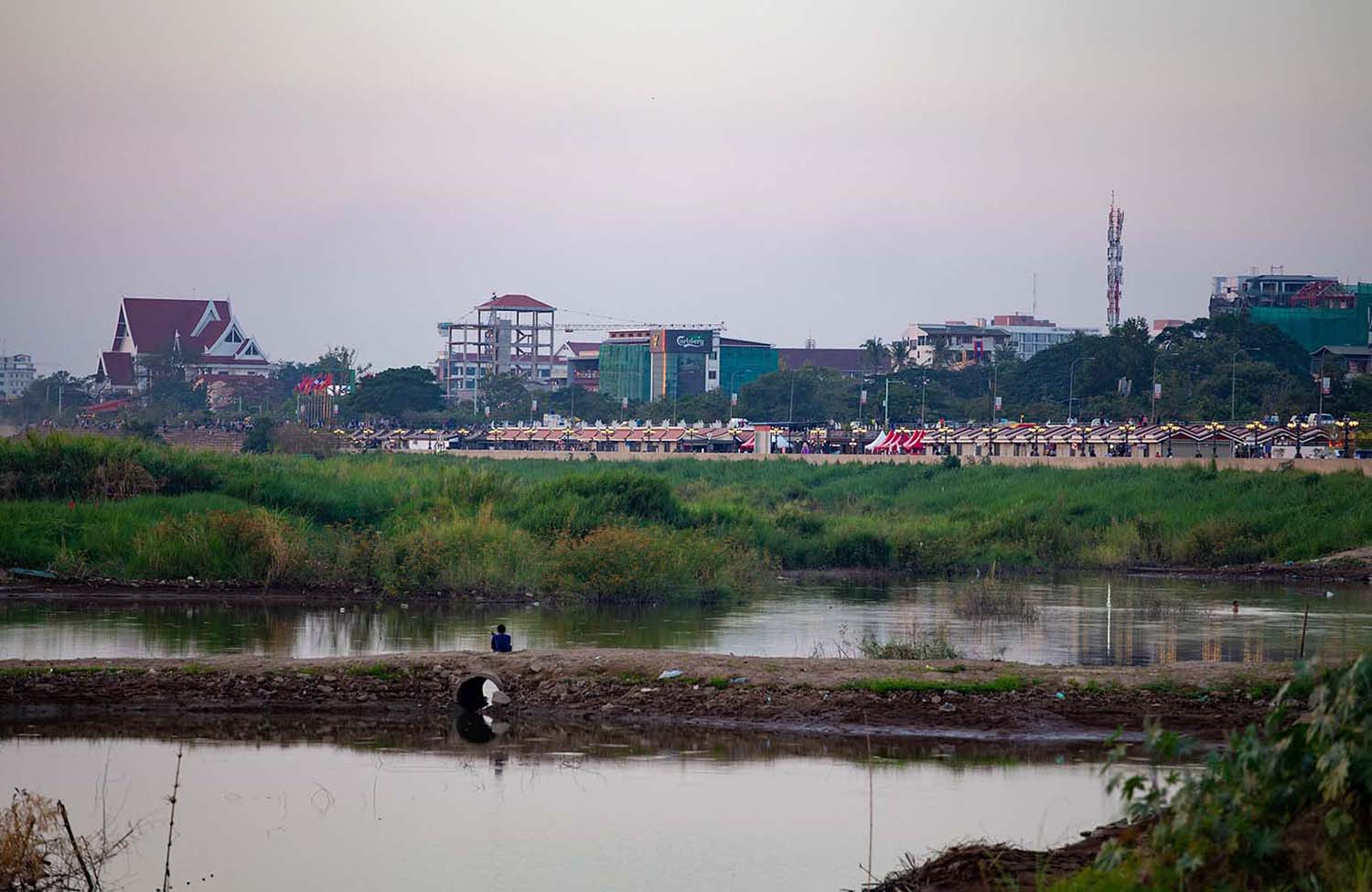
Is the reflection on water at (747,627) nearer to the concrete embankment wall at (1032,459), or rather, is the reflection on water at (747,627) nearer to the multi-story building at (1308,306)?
the concrete embankment wall at (1032,459)

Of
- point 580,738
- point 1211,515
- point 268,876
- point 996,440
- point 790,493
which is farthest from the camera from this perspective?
point 996,440

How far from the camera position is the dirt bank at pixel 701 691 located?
16.8 meters

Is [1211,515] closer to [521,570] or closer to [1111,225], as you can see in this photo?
[521,570]

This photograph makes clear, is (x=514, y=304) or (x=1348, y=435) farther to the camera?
(x=514, y=304)

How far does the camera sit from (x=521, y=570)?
101 ft

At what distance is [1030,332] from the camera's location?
607 feet

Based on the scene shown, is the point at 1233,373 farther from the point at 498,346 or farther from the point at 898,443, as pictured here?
the point at 498,346

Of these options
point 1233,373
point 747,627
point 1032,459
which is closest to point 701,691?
point 747,627

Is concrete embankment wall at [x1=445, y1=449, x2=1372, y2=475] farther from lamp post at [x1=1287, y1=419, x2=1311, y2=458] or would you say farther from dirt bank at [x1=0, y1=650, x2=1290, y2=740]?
dirt bank at [x1=0, y1=650, x2=1290, y2=740]

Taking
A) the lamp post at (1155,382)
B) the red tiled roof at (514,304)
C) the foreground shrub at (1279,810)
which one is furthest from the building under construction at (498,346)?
the foreground shrub at (1279,810)

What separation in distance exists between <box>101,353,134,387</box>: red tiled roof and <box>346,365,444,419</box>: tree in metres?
31.3

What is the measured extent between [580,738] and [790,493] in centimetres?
4419

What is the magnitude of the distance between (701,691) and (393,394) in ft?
337

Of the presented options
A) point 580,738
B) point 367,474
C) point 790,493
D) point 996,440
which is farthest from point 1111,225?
point 580,738
